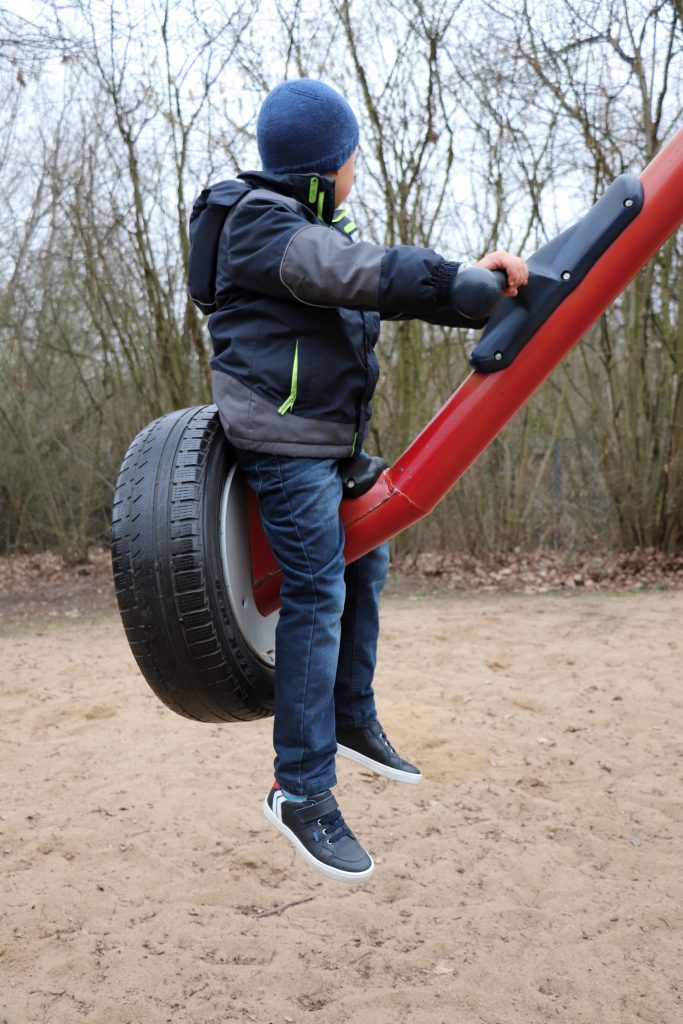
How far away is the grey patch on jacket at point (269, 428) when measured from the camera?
2.02m

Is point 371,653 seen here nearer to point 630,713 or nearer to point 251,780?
point 251,780

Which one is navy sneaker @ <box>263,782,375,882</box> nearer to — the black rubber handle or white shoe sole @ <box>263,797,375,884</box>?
white shoe sole @ <box>263,797,375,884</box>

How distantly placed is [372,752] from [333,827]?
13.3 inches

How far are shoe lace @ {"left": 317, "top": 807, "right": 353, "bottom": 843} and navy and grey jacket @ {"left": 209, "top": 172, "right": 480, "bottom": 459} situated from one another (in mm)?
787

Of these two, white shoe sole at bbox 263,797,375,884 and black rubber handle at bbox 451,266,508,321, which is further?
white shoe sole at bbox 263,797,375,884

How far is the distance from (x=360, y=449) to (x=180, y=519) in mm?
443

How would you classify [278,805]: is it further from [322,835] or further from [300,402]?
[300,402]

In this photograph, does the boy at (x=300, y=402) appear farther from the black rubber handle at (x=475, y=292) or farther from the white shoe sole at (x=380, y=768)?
the white shoe sole at (x=380, y=768)

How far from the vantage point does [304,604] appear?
2.07 meters

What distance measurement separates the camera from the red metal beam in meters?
1.96

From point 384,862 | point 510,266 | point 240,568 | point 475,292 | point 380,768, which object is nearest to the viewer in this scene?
point 475,292

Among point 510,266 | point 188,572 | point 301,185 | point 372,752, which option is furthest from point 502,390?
point 372,752

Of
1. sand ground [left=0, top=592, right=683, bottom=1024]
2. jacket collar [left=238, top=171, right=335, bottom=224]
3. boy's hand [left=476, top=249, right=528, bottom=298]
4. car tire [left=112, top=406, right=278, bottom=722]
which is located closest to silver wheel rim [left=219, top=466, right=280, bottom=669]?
car tire [left=112, top=406, right=278, bottom=722]

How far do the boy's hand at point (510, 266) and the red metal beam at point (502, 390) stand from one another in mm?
106
